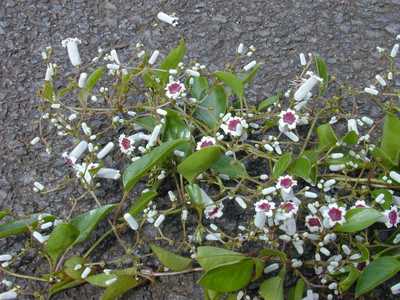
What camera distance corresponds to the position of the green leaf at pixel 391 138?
5.15 feet

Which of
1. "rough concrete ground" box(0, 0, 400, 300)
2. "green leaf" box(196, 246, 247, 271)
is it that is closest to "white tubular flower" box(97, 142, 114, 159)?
"rough concrete ground" box(0, 0, 400, 300)

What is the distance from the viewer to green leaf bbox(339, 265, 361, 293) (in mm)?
1413

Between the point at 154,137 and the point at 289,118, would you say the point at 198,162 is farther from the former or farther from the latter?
the point at 289,118

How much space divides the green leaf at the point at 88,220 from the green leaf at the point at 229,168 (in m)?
0.25

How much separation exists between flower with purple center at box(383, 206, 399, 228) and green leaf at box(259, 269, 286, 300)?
0.26m

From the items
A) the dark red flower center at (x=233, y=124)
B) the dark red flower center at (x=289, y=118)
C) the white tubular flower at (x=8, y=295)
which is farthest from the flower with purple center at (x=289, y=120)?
the white tubular flower at (x=8, y=295)

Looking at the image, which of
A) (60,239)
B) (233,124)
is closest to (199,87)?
(233,124)

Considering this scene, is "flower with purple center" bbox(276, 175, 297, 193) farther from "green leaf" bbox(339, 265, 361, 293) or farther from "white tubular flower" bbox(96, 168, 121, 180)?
"white tubular flower" bbox(96, 168, 121, 180)

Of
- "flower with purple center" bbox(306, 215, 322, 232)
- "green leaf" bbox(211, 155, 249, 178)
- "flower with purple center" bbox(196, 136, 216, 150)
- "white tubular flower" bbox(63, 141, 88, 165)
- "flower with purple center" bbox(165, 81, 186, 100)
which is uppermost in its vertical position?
"flower with purple center" bbox(165, 81, 186, 100)

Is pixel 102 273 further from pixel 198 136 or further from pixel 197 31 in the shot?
pixel 197 31

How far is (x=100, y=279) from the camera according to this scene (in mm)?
1465

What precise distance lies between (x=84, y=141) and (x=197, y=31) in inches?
21.0

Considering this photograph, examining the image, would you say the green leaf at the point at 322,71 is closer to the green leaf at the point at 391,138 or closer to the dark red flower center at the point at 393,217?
the green leaf at the point at 391,138

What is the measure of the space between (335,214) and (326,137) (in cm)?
20
